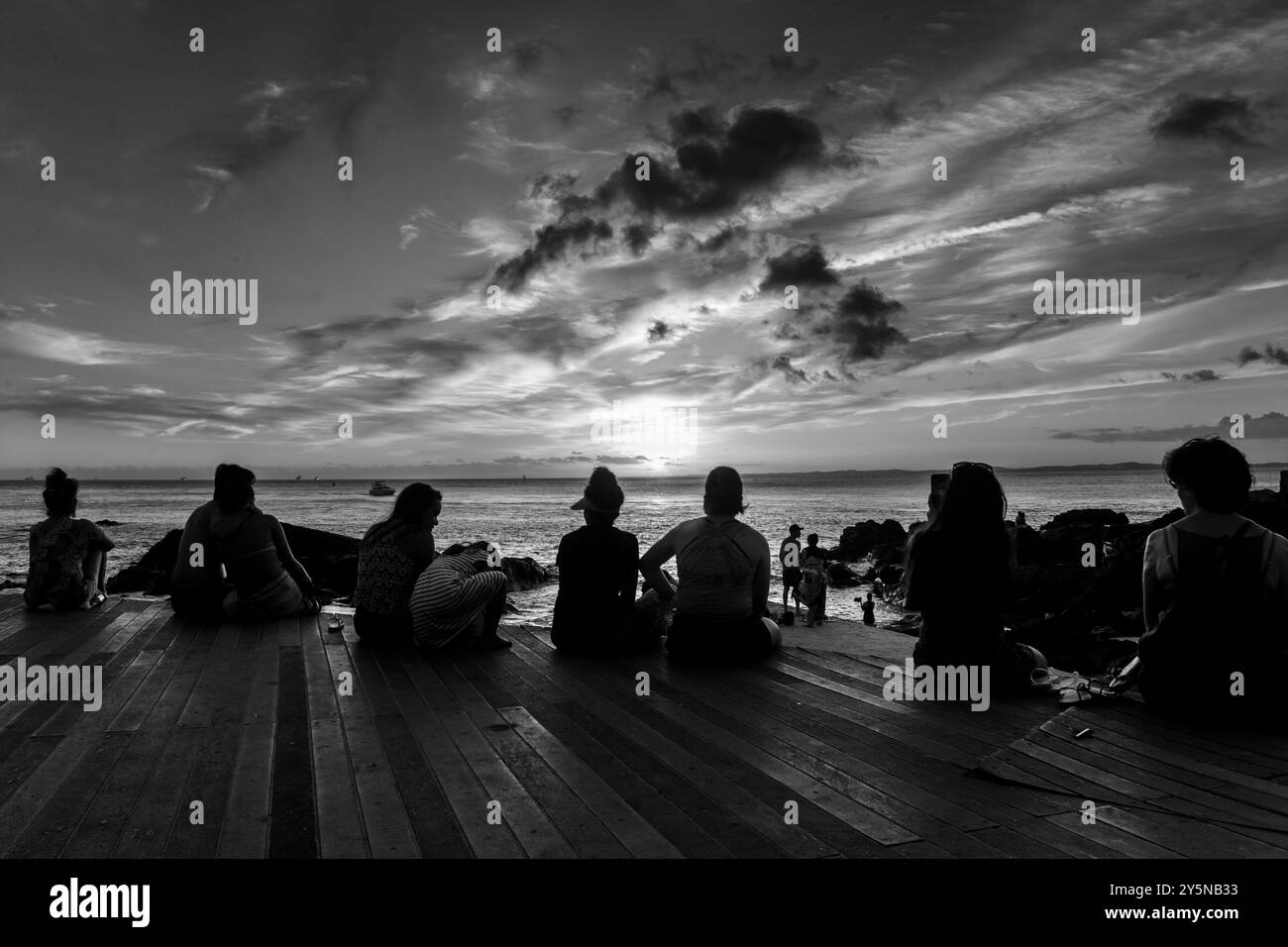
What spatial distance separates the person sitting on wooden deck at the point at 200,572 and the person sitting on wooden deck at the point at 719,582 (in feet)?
15.5

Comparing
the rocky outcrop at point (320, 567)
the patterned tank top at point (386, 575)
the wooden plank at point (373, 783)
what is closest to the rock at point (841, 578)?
the rocky outcrop at point (320, 567)

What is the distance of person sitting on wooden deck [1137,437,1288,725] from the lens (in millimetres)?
4773

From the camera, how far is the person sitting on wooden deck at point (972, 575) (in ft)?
18.4

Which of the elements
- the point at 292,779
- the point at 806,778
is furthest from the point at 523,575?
the point at 806,778

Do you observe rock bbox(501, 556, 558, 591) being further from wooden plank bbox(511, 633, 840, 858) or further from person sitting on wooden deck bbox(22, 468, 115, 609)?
wooden plank bbox(511, 633, 840, 858)

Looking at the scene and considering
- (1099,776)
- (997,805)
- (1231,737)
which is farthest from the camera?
(1231,737)

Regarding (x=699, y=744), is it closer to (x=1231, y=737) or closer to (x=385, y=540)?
(x=1231, y=737)

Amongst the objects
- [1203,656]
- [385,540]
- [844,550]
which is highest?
[385,540]

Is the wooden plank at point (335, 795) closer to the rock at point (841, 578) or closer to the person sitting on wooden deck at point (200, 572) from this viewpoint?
the person sitting on wooden deck at point (200, 572)

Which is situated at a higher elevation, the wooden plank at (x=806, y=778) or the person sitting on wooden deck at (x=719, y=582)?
the person sitting on wooden deck at (x=719, y=582)

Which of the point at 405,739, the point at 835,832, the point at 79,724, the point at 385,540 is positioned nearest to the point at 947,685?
the point at 835,832

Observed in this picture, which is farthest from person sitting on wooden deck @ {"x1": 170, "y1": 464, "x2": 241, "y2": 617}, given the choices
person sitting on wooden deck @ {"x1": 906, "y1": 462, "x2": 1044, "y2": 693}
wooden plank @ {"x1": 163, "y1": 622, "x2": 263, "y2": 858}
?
person sitting on wooden deck @ {"x1": 906, "y1": 462, "x2": 1044, "y2": 693}
